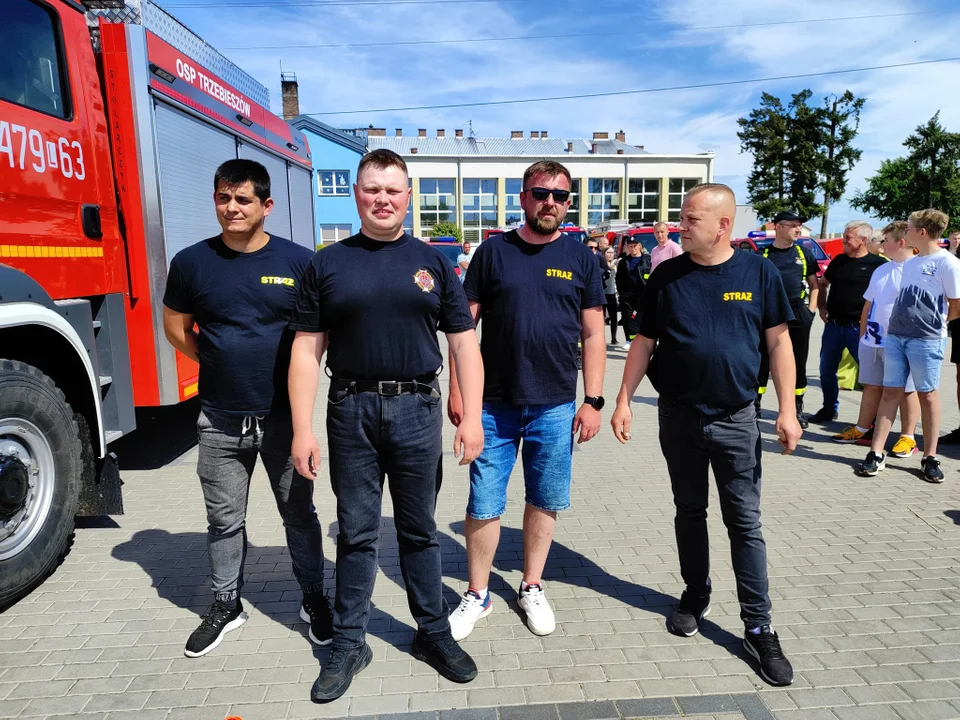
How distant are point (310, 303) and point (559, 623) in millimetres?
1852

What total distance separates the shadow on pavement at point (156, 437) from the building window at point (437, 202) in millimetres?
58575

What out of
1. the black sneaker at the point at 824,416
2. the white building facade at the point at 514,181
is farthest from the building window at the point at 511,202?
the black sneaker at the point at 824,416

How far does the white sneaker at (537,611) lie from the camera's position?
3.10 metres

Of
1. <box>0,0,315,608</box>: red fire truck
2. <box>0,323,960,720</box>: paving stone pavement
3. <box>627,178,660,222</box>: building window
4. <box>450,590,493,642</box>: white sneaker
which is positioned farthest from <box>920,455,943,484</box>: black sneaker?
<box>627,178,660,222</box>: building window

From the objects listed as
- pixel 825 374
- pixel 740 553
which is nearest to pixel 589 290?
pixel 740 553

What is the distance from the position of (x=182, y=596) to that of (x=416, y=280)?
212 cm

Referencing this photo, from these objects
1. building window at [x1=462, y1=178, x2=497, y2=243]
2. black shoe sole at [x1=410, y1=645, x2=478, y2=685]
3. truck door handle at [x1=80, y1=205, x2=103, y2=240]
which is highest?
building window at [x1=462, y1=178, x2=497, y2=243]

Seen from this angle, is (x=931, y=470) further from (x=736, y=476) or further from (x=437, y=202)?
(x=437, y=202)

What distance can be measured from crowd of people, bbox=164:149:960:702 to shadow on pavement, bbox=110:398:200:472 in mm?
2906

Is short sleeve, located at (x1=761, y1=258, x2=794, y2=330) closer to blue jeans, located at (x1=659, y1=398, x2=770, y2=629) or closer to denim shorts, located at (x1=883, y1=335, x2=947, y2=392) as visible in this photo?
blue jeans, located at (x1=659, y1=398, x2=770, y2=629)

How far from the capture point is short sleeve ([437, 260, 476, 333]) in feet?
8.71

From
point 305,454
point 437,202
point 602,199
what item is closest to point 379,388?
point 305,454

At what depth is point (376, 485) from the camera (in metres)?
2.69

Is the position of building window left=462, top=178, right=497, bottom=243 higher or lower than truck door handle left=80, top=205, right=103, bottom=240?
higher
